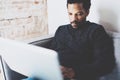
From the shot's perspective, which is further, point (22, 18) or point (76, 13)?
point (22, 18)

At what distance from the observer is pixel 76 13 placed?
1482mm

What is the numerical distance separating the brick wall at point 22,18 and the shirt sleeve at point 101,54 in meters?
1.01

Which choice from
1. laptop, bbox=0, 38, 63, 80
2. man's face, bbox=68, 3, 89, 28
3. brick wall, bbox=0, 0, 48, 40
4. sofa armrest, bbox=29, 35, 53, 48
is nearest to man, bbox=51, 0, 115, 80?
man's face, bbox=68, 3, 89, 28

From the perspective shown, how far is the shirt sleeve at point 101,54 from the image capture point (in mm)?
1324

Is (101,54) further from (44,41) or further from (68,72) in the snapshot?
(44,41)

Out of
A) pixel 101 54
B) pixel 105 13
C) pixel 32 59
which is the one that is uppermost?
pixel 105 13

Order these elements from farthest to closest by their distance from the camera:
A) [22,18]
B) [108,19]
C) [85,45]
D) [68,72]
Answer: [22,18] < [108,19] < [85,45] < [68,72]

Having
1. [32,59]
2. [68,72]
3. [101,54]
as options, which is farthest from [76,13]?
[32,59]

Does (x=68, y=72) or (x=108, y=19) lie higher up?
(x=108, y=19)

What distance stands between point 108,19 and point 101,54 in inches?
16.7

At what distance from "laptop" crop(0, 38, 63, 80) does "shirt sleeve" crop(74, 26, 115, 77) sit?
0.43 meters

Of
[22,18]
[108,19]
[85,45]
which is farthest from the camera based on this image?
[22,18]

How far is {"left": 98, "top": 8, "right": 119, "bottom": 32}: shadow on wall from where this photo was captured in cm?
162

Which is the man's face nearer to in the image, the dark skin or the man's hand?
the dark skin
